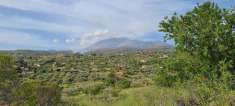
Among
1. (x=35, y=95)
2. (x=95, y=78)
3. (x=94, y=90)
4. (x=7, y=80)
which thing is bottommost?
(x=95, y=78)

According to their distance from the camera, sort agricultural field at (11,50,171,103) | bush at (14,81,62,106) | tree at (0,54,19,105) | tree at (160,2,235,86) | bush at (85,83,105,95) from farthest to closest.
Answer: bush at (85,83,105,95) → agricultural field at (11,50,171,103) → tree at (160,2,235,86) → tree at (0,54,19,105) → bush at (14,81,62,106)

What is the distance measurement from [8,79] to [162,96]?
918 centimetres

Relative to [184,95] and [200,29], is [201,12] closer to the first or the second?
[200,29]

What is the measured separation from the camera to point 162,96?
1130 centimetres

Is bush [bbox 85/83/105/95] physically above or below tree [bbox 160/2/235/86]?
below

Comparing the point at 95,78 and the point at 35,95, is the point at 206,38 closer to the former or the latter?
the point at 35,95

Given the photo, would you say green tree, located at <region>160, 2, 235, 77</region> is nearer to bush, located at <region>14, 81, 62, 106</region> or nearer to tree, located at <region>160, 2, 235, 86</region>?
tree, located at <region>160, 2, 235, 86</region>

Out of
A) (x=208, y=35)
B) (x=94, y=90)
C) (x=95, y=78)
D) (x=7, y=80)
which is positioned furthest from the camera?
(x=95, y=78)

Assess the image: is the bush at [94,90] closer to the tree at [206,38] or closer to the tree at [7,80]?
the tree at [206,38]

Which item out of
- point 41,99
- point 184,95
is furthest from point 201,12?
point 184,95

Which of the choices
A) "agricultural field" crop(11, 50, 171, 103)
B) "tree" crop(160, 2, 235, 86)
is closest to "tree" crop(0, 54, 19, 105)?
"agricultural field" crop(11, 50, 171, 103)

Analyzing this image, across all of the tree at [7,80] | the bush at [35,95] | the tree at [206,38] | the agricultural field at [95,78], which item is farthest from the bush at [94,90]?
the tree at [7,80]

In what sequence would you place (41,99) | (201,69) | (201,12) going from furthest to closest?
(201,12) < (201,69) < (41,99)

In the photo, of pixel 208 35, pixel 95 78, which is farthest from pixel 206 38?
pixel 95 78
